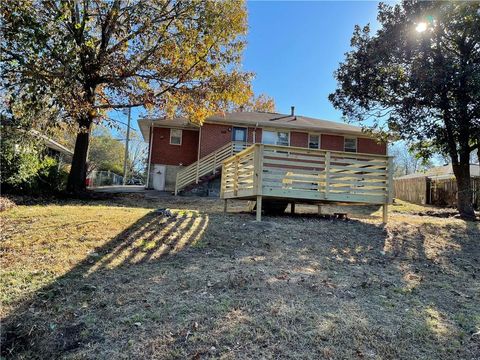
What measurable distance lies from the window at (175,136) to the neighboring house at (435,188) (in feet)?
52.6

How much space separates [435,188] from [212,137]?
14229mm

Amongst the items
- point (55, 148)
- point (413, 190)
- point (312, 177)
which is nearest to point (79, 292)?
point (312, 177)

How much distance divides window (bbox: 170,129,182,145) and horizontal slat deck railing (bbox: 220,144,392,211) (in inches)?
484

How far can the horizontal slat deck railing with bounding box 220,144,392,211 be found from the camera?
8.61 meters

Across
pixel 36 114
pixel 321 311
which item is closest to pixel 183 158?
pixel 36 114

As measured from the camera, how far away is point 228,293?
426 cm

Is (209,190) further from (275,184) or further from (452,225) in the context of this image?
(452,225)

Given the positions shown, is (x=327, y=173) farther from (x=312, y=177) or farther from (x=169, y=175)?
(x=169, y=175)

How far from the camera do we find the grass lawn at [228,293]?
329 cm

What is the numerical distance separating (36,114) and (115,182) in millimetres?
32995

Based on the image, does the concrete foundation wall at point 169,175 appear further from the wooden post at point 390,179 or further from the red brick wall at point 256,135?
the wooden post at point 390,179

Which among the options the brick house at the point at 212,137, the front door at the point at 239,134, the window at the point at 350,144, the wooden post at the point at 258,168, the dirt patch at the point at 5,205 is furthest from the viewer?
the window at the point at 350,144

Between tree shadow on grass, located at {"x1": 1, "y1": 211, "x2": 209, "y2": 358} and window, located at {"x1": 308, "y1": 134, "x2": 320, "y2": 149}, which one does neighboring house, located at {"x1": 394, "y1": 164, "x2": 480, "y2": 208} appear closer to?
window, located at {"x1": 308, "y1": 134, "x2": 320, "y2": 149}

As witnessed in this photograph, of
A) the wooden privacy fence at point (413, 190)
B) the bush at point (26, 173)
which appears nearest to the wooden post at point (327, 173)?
the bush at point (26, 173)
